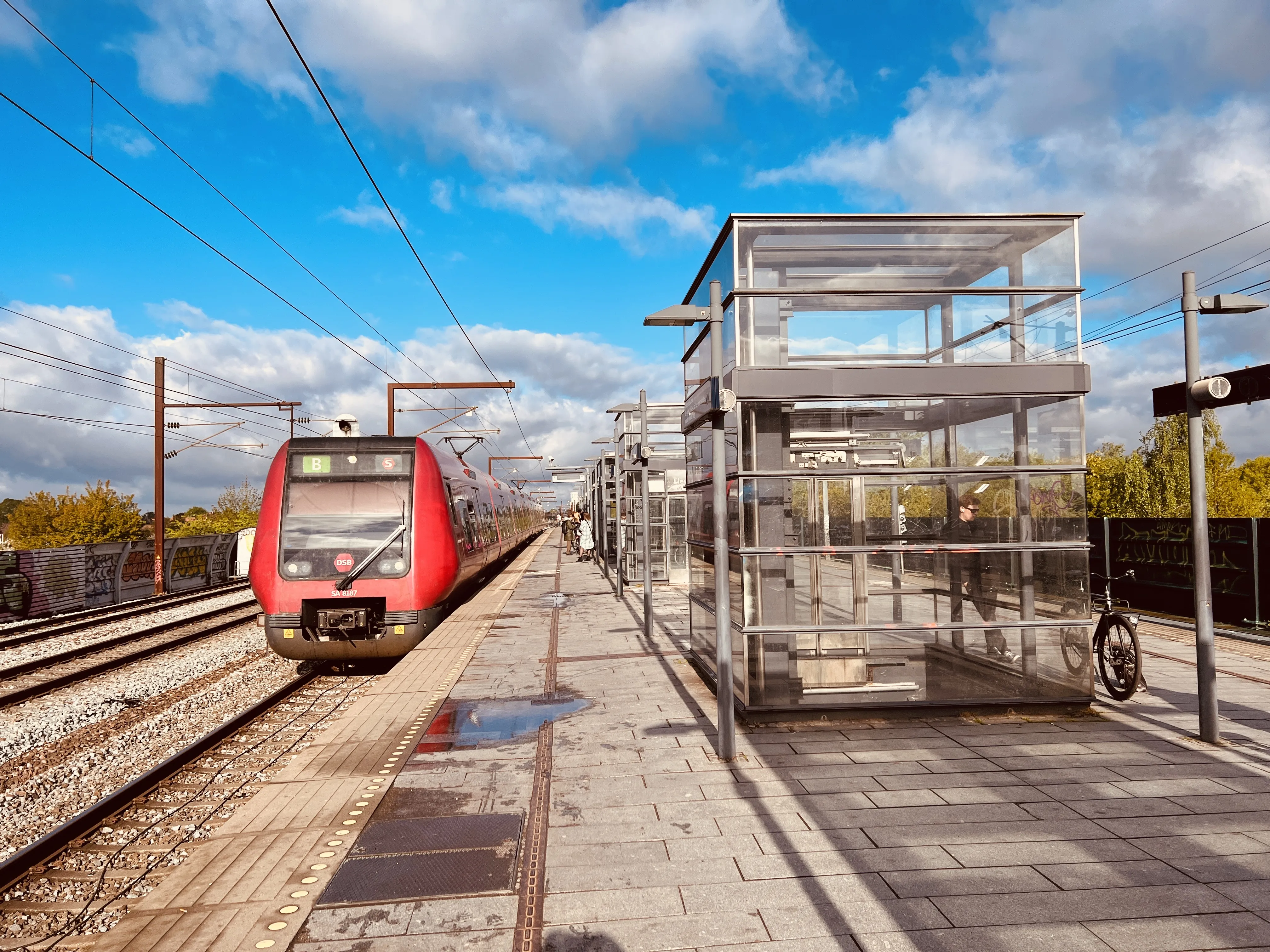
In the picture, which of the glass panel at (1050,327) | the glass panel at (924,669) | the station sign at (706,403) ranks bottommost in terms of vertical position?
the glass panel at (924,669)

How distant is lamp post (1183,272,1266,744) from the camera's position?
5473 mm

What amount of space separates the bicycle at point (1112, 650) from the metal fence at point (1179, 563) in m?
2.31

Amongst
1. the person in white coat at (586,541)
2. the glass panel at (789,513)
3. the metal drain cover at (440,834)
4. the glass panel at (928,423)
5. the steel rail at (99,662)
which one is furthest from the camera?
the person in white coat at (586,541)

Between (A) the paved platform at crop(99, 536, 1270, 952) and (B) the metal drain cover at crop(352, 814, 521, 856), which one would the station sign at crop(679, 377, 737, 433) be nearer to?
(A) the paved platform at crop(99, 536, 1270, 952)

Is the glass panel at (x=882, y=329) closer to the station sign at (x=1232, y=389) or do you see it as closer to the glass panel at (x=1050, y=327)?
the glass panel at (x=1050, y=327)

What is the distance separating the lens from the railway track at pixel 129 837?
11.9 feet

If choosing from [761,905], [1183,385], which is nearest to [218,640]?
[761,905]

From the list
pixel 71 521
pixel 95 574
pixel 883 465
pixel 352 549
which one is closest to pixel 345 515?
pixel 352 549

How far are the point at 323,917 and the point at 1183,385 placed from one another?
6398 mm

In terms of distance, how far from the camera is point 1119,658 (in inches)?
262

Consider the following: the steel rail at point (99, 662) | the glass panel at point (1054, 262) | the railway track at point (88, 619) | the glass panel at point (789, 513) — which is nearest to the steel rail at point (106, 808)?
the steel rail at point (99, 662)

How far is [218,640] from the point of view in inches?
489

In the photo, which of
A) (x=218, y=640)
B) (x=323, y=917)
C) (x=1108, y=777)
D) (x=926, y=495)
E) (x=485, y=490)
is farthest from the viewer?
(x=485, y=490)

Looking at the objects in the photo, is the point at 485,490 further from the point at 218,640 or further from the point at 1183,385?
the point at 1183,385
